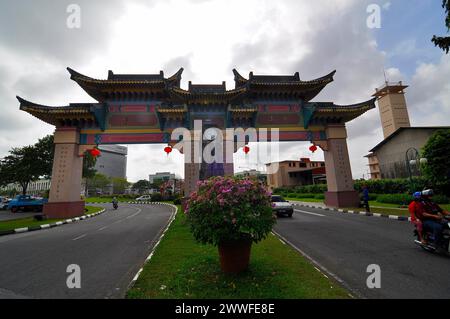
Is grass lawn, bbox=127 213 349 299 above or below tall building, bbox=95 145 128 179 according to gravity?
below

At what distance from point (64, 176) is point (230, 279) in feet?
47.2

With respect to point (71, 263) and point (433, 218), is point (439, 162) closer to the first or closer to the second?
point (433, 218)

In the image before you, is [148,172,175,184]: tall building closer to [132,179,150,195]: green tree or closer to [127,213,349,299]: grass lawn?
[132,179,150,195]: green tree

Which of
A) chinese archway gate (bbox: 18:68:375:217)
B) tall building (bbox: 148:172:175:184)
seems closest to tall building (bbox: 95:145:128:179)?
tall building (bbox: 148:172:175:184)

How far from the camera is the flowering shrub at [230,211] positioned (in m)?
3.67

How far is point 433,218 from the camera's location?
5.34 m

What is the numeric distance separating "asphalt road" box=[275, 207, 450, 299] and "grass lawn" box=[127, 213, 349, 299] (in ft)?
1.78

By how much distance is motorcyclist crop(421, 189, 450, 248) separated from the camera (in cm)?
522

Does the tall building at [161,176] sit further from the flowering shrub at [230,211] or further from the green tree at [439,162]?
the flowering shrub at [230,211]

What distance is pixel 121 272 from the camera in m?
4.55

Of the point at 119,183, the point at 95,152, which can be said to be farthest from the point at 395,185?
the point at 119,183

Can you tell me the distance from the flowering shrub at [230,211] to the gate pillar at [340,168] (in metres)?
12.8

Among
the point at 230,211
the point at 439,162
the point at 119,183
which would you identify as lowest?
the point at 230,211

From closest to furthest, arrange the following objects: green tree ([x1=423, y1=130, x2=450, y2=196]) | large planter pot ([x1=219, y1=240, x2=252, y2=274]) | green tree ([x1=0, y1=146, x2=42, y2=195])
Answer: large planter pot ([x1=219, y1=240, x2=252, y2=274]) → green tree ([x1=423, y1=130, x2=450, y2=196]) → green tree ([x1=0, y1=146, x2=42, y2=195])
